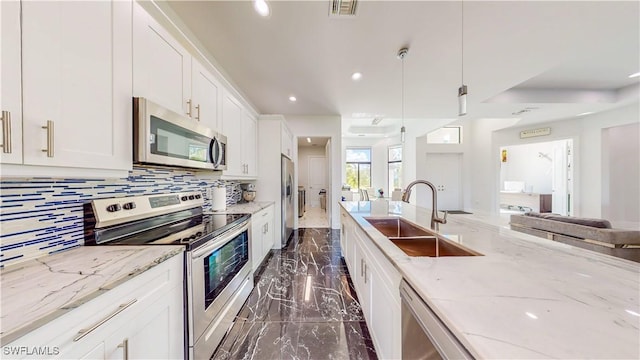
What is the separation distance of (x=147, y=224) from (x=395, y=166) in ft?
27.5

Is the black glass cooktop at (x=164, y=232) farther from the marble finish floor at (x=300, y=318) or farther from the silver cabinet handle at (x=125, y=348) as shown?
the marble finish floor at (x=300, y=318)

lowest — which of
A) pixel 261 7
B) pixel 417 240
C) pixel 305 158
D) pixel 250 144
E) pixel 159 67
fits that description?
pixel 417 240

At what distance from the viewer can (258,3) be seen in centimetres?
179

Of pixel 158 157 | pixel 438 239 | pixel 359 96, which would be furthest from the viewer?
pixel 359 96

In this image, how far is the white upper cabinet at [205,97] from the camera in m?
1.84

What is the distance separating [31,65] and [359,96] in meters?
3.78

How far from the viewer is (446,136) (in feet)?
24.4

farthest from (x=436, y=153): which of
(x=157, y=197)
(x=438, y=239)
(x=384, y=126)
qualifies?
(x=157, y=197)

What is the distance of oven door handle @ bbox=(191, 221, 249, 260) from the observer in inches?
50.9

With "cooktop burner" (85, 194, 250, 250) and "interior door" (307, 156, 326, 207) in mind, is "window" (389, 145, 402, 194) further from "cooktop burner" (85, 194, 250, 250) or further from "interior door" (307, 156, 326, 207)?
"cooktop burner" (85, 194, 250, 250)

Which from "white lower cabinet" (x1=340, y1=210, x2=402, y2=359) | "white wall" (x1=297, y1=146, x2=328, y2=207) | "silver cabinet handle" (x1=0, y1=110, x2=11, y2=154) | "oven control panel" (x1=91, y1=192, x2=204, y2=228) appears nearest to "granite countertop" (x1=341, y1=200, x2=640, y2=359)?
"white lower cabinet" (x1=340, y1=210, x2=402, y2=359)

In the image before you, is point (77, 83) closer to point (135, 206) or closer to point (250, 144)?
point (135, 206)

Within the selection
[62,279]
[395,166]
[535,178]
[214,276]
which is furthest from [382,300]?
[535,178]

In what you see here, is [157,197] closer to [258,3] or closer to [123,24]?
[123,24]
